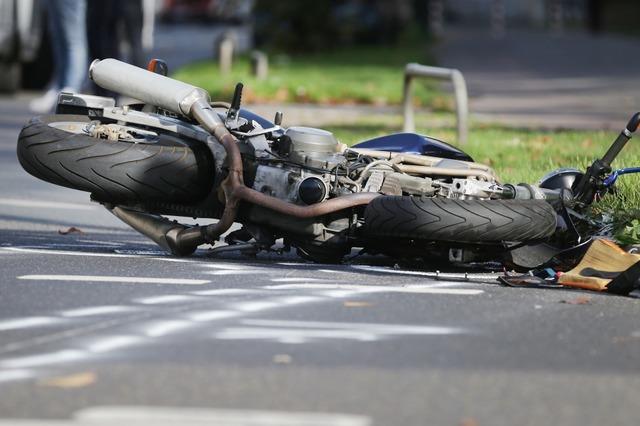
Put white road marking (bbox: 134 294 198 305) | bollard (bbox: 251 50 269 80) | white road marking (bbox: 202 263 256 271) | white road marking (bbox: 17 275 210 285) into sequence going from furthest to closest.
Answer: bollard (bbox: 251 50 269 80) → white road marking (bbox: 202 263 256 271) → white road marking (bbox: 17 275 210 285) → white road marking (bbox: 134 294 198 305)

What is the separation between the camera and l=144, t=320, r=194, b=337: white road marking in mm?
5535

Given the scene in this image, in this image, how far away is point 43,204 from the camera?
10.1 m

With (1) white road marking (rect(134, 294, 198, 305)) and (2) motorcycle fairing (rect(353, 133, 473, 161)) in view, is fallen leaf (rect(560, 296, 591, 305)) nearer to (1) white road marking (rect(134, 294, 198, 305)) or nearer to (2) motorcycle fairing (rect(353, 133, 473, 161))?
(2) motorcycle fairing (rect(353, 133, 473, 161))

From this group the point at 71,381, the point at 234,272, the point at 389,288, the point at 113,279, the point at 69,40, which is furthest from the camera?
the point at 69,40

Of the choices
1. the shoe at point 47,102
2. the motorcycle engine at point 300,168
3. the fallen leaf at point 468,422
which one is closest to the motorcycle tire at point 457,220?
the motorcycle engine at point 300,168

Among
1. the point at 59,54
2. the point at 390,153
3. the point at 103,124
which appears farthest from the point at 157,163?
the point at 59,54

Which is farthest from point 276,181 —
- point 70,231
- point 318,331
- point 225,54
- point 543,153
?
point 225,54

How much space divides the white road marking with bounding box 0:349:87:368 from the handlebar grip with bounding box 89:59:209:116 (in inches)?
88.9

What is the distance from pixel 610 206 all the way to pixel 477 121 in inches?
328

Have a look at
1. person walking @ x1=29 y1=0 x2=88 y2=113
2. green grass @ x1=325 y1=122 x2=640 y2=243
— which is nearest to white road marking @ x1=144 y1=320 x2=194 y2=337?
green grass @ x1=325 y1=122 x2=640 y2=243

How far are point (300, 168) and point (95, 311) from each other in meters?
1.50

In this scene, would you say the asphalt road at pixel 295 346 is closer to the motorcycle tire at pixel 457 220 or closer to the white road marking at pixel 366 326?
the white road marking at pixel 366 326

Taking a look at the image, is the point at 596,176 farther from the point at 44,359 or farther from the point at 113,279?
the point at 44,359

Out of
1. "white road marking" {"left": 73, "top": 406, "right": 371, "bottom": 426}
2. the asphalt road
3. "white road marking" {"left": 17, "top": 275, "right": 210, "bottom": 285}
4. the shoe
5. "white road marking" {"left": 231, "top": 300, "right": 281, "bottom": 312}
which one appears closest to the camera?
"white road marking" {"left": 73, "top": 406, "right": 371, "bottom": 426}
